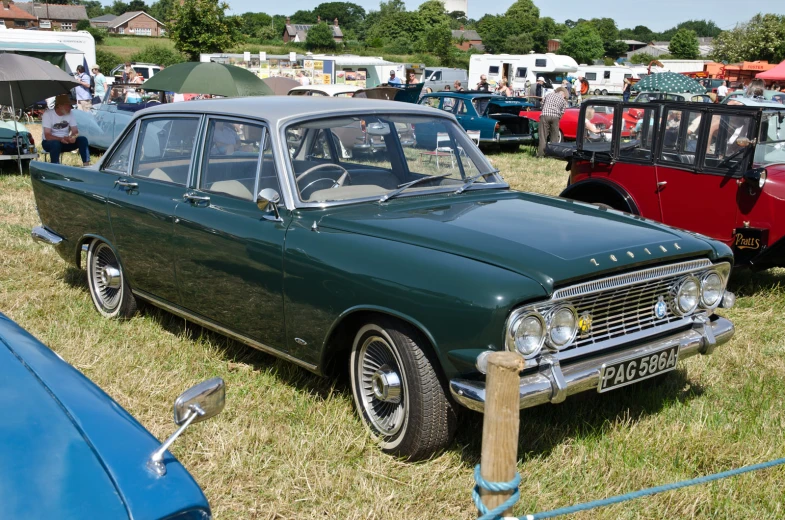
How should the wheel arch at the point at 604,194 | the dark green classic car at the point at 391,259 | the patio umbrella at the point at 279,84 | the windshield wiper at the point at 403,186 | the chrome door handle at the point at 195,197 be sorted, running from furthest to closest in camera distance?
the patio umbrella at the point at 279,84
the wheel arch at the point at 604,194
the chrome door handle at the point at 195,197
the windshield wiper at the point at 403,186
the dark green classic car at the point at 391,259

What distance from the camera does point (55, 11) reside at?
385 ft

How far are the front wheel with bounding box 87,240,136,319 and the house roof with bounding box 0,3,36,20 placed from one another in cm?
10939

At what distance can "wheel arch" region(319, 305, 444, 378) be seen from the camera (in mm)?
3363

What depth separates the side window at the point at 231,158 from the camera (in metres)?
4.38

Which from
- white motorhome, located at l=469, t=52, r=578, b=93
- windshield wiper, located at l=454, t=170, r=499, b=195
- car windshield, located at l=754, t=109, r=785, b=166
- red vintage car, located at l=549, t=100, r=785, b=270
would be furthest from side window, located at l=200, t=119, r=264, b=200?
white motorhome, located at l=469, t=52, r=578, b=93

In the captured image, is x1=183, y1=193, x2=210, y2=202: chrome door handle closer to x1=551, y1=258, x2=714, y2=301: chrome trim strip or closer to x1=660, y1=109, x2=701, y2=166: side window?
x1=551, y1=258, x2=714, y2=301: chrome trim strip

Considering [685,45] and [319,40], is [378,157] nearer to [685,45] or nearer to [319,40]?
[319,40]

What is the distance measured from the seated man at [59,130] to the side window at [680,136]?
30.0ft

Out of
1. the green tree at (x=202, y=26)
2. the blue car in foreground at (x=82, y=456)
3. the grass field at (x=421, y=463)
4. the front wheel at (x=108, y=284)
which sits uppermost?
the green tree at (x=202, y=26)

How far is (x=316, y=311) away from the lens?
3779 mm

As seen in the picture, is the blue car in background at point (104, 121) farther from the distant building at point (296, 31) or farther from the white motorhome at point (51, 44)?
the distant building at point (296, 31)

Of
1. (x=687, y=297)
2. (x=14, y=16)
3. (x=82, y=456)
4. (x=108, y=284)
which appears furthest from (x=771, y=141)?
(x=14, y=16)

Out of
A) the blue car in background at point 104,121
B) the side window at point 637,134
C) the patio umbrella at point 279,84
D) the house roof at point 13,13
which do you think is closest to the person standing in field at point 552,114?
the blue car in background at point 104,121

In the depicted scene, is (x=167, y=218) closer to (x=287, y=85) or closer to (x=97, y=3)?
(x=287, y=85)
